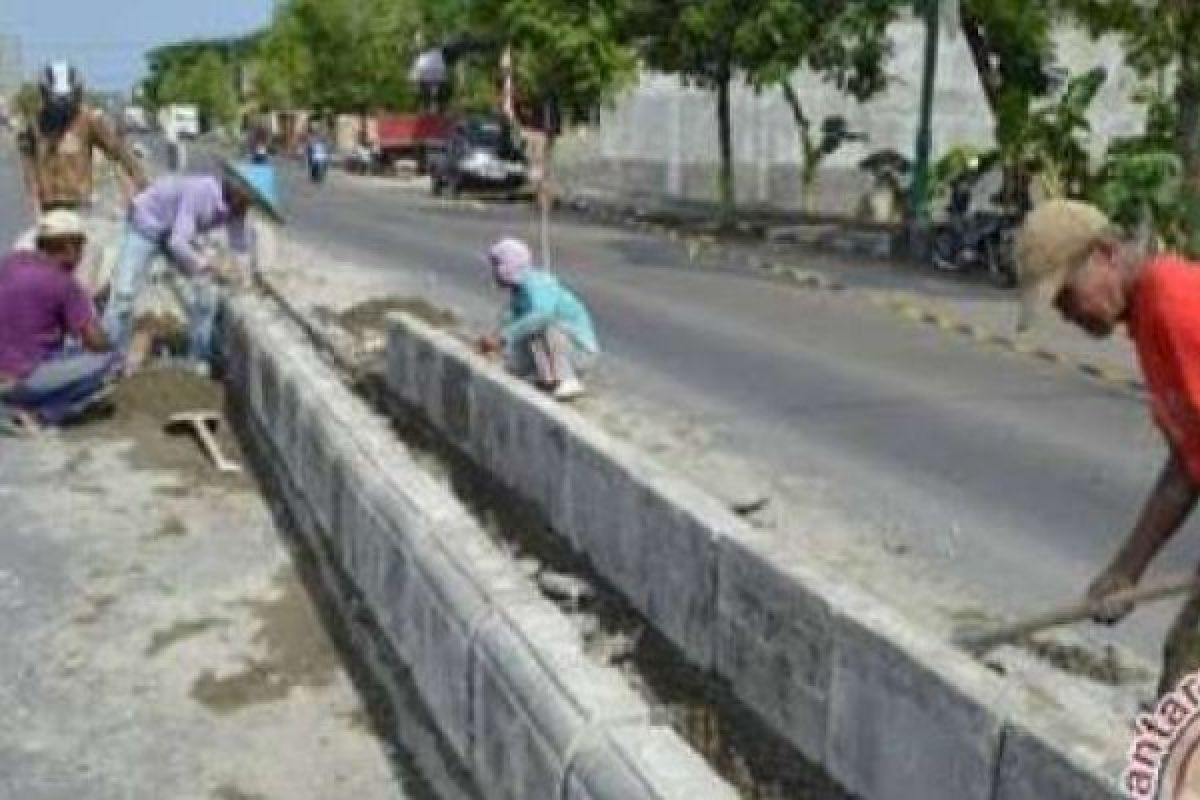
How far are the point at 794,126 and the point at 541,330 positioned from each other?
113 feet

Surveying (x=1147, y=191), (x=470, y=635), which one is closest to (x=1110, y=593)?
(x=470, y=635)

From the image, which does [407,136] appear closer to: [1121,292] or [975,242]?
[975,242]

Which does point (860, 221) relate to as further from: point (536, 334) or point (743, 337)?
point (536, 334)

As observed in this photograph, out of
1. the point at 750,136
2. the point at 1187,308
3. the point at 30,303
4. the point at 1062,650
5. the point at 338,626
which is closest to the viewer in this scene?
the point at 1187,308

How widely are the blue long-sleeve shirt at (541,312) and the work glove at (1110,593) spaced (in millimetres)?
7083

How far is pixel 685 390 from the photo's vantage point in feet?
46.3

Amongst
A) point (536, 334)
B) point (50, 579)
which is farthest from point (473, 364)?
point (50, 579)

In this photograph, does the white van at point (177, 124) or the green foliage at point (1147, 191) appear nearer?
the green foliage at point (1147, 191)

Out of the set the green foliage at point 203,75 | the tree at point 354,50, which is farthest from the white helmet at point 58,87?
the green foliage at point 203,75

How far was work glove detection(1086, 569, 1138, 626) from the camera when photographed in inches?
178

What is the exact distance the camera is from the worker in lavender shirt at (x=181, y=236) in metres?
13.0

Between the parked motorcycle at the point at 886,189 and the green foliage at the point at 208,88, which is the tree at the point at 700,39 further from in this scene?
the green foliage at the point at 208,88

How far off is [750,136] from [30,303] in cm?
3600

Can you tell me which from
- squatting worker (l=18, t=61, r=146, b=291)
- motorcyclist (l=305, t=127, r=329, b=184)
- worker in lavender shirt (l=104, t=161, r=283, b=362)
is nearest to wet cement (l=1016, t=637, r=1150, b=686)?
worker in lavender shirt (l=104, t=161, r=283, b=362)
